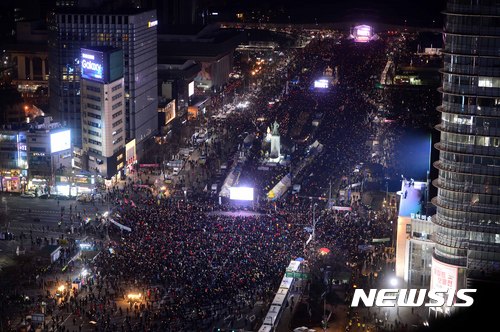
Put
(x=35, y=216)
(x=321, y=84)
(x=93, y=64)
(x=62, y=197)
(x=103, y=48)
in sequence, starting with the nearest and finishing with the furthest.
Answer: (x=35, y=216) → (x=62, y=197) → (x=93, y=64) → (x=103, y=48) → (x=321, y=84)

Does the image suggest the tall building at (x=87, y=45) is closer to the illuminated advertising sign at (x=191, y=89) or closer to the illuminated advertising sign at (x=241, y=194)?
the illuminated advertising sign at (x=241, y=194)

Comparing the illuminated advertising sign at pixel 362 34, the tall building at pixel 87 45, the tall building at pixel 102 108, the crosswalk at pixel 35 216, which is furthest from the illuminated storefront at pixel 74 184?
the illuminated advertising sign at pixel 362 34

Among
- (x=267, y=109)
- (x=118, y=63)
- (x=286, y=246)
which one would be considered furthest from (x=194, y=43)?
(x=286, y=246)

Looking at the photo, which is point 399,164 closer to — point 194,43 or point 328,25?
point 194,43

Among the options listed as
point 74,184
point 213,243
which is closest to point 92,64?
point 74,184

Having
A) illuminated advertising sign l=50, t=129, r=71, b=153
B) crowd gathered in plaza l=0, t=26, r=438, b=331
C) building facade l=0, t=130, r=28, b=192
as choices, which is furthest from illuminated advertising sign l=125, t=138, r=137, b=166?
building facade l=0, t=130, r=28, b=192

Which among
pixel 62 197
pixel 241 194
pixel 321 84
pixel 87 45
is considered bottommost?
pixel 62 197

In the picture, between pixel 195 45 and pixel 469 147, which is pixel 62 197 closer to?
pixel 469 147
